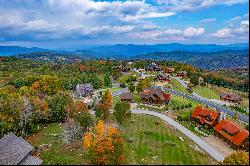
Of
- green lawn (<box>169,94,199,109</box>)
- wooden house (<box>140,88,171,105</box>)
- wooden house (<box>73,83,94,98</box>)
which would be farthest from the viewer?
wooden house (<box>73,83,94,98</box>)

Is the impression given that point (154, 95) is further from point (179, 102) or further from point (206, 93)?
point (206, 93)

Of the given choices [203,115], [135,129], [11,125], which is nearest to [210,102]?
[203,115]

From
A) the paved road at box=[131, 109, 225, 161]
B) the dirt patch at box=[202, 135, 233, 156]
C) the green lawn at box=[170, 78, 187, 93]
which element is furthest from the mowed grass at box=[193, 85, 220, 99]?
the dirt patch at box=[202, 135, 233, 156]

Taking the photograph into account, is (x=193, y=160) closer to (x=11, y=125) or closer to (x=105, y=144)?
(x=105, y=144)

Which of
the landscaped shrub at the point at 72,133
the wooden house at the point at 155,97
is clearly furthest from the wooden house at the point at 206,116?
the landscaped shrub at the point at 72,133

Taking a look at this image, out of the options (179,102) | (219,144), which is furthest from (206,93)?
(219,144)

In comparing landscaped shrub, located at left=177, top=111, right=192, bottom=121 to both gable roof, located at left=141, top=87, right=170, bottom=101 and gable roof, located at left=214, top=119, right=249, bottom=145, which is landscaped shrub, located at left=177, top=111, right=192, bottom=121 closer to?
gable roof, located at left=141, top=87, right=170, bottom=101
